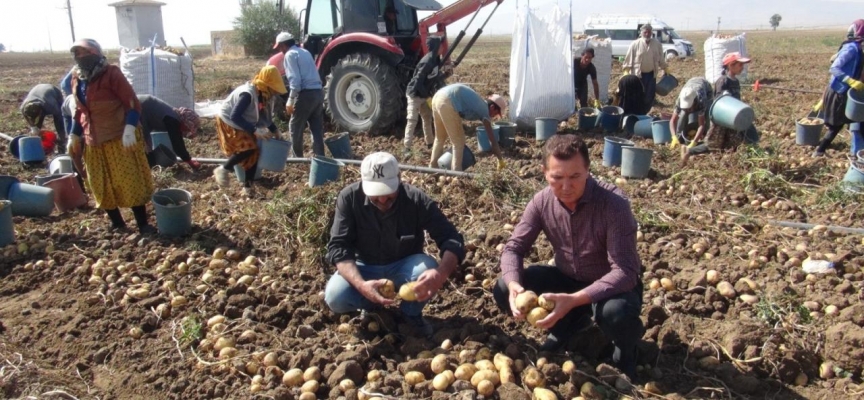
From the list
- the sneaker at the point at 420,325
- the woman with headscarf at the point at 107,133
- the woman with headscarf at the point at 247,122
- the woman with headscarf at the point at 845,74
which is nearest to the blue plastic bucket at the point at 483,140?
the woman with headscarf at the point at 247,122

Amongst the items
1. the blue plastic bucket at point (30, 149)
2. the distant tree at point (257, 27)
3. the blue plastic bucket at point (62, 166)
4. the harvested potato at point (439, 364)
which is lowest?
the harvested potato at point (439, 364)

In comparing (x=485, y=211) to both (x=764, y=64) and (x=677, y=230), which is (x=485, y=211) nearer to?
(x=677, y=230)

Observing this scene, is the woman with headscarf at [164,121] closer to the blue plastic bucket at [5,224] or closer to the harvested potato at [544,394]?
the blue plastic bucket at [5,224]

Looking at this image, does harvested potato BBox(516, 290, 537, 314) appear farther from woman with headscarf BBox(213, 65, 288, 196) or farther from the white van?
the white van

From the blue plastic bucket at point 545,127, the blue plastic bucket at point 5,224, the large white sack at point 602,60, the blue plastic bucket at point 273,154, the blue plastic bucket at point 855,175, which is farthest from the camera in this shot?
the large white sack at point 602,60

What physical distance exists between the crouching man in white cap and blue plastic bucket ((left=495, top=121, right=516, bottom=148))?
407 centimetres

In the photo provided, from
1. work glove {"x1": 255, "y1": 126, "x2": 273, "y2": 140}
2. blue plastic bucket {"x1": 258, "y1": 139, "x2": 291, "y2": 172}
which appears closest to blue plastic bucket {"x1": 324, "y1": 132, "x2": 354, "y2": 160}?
blue plastic bucket {"x1": 258, "y1": 139, "x2": 291, "y2": 172}

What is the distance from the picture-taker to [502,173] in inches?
198

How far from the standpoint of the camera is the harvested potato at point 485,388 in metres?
2.53

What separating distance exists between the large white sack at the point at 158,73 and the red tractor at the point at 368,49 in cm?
211

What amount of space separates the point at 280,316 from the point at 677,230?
2738 millimetres

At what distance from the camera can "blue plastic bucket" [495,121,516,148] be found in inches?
277

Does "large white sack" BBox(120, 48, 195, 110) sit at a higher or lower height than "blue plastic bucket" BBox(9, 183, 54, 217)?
higher

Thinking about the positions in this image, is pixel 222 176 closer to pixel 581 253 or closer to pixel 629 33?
pixel 581 253
